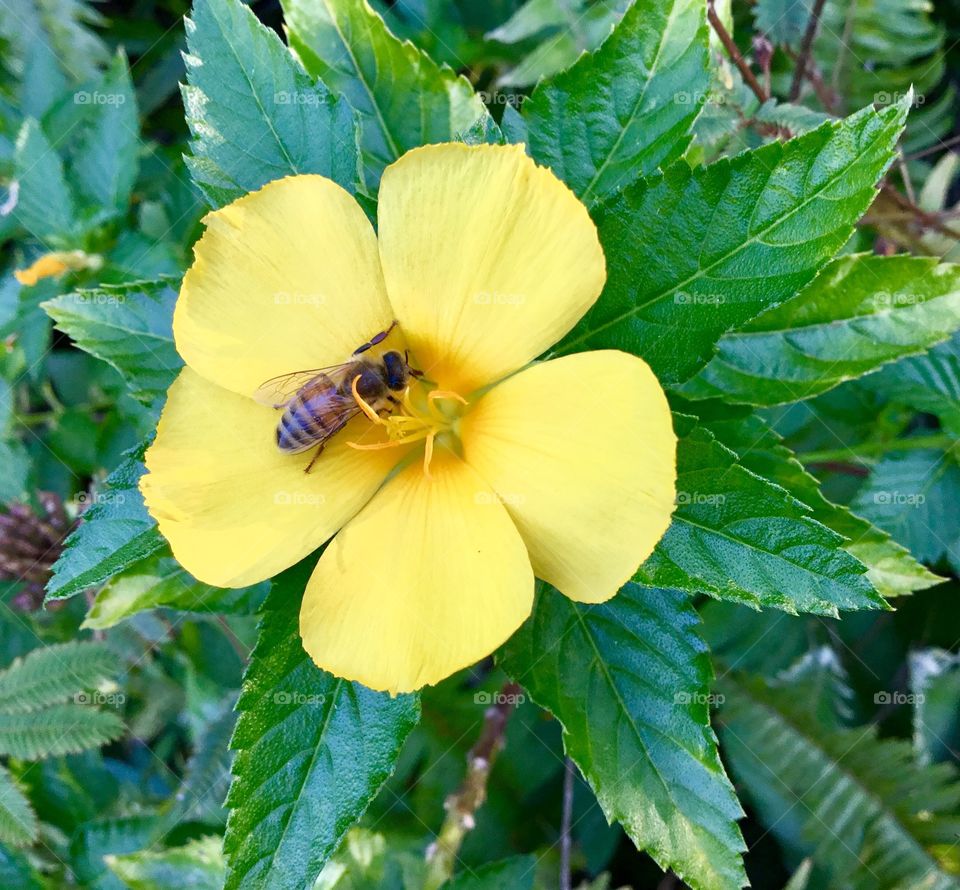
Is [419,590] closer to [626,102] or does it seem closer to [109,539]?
[109,539]

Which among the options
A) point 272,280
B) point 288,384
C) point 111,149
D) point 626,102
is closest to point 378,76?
point 626,102

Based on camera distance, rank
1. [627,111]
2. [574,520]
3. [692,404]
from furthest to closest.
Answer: [692,404] < [627,111] < [574,520]

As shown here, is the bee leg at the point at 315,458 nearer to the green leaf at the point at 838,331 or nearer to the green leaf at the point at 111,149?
the green leaf at the point at 838,331

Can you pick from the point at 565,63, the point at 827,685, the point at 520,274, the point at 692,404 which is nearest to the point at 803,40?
the point at 565,63

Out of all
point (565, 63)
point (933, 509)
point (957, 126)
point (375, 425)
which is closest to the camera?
point (375, 425)

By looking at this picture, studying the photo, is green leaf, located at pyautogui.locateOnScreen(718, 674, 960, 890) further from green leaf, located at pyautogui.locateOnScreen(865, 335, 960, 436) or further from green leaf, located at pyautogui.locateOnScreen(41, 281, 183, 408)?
green leaf, located at pyautogui.locateOnScreen(41, 281, 183, 408)

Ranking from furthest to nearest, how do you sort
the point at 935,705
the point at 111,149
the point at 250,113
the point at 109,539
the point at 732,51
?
the point at 111,149, the point at 935,705, the point at 732,51, the point at 250,113, the point at 109,539

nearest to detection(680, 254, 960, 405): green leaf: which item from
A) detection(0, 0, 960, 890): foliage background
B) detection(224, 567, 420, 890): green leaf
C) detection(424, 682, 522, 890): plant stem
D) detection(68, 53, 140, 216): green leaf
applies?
detection(0, 0, 960, 890): foliage background

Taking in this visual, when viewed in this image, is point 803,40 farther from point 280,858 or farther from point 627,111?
point 280,858
